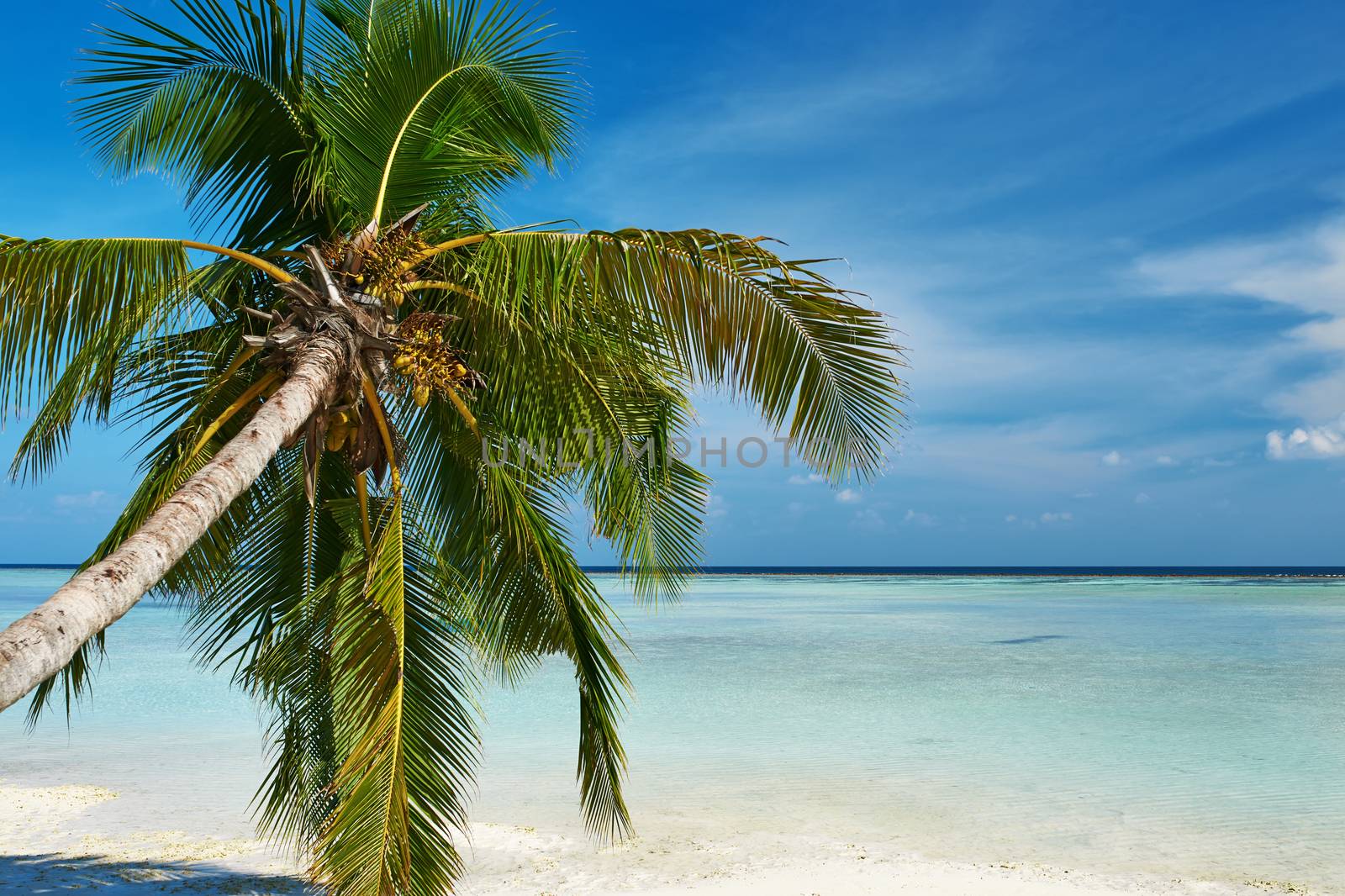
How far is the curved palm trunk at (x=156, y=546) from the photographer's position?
100 inches

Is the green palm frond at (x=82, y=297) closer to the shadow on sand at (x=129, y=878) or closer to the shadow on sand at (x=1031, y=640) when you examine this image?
the shadow on sand at (x=129, y=878)

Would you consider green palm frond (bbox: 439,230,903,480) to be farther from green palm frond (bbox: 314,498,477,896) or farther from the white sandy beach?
the white sandy beach

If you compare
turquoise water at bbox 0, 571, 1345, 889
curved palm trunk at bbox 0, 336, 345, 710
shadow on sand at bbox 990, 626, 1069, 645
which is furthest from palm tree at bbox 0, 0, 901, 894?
shadow on sand at bbox 990, 626, 1069, 645

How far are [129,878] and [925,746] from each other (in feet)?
27.0

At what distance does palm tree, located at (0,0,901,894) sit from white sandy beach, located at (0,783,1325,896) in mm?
1247

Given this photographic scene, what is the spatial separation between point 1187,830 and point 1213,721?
544cm

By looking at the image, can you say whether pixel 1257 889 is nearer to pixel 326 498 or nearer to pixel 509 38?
pixel 326 498

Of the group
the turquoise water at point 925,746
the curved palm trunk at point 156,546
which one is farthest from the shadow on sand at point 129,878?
the curved palm trunk at point 156,546

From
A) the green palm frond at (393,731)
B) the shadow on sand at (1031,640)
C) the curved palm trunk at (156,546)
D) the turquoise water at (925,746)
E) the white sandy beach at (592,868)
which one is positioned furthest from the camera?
the shadow on sand at (1031,640)

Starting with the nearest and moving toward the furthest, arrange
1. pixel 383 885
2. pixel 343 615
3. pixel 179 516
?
1. pixel 179 516
2. pixel 383 885
3. pixel 343 615

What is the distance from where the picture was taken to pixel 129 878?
6500 millimetres

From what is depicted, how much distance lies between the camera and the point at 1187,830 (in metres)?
7.71

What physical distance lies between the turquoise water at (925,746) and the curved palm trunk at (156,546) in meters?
5.46

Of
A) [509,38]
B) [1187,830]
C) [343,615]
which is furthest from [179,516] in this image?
[1187,830]
